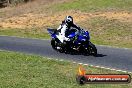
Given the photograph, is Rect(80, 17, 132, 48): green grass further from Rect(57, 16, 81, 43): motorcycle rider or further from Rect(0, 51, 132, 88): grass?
Rect(0, 51, 132, 88): grass

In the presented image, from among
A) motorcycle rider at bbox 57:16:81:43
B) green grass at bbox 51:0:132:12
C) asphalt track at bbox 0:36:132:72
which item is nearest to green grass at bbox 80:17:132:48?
asphalt track at bbox 0:36:132:72

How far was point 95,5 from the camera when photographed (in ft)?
139

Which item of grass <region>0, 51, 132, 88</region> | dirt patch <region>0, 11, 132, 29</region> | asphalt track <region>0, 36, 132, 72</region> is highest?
grass <region>0, 51, 132, 88</region>

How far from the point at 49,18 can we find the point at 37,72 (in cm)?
2533

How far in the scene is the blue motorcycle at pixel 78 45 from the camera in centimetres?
1912

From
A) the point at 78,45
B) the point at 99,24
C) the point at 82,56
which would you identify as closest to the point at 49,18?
the point at 99,24

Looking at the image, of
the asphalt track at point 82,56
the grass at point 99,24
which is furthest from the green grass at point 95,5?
the asphalt track at point 82,56

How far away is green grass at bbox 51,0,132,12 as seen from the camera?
1575 inches

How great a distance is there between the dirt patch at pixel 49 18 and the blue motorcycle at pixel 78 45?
49.7 ft

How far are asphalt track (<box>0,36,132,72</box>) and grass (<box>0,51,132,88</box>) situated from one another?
1.35 meters

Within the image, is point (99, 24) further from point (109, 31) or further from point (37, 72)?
point (37, 72)

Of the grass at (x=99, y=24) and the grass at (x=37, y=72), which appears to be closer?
the grass at (x=37, y=72)

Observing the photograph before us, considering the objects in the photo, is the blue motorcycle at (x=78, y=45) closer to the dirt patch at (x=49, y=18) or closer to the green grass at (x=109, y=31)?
the green grass at (x=109, y=31)

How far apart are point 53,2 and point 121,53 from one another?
30.2m
